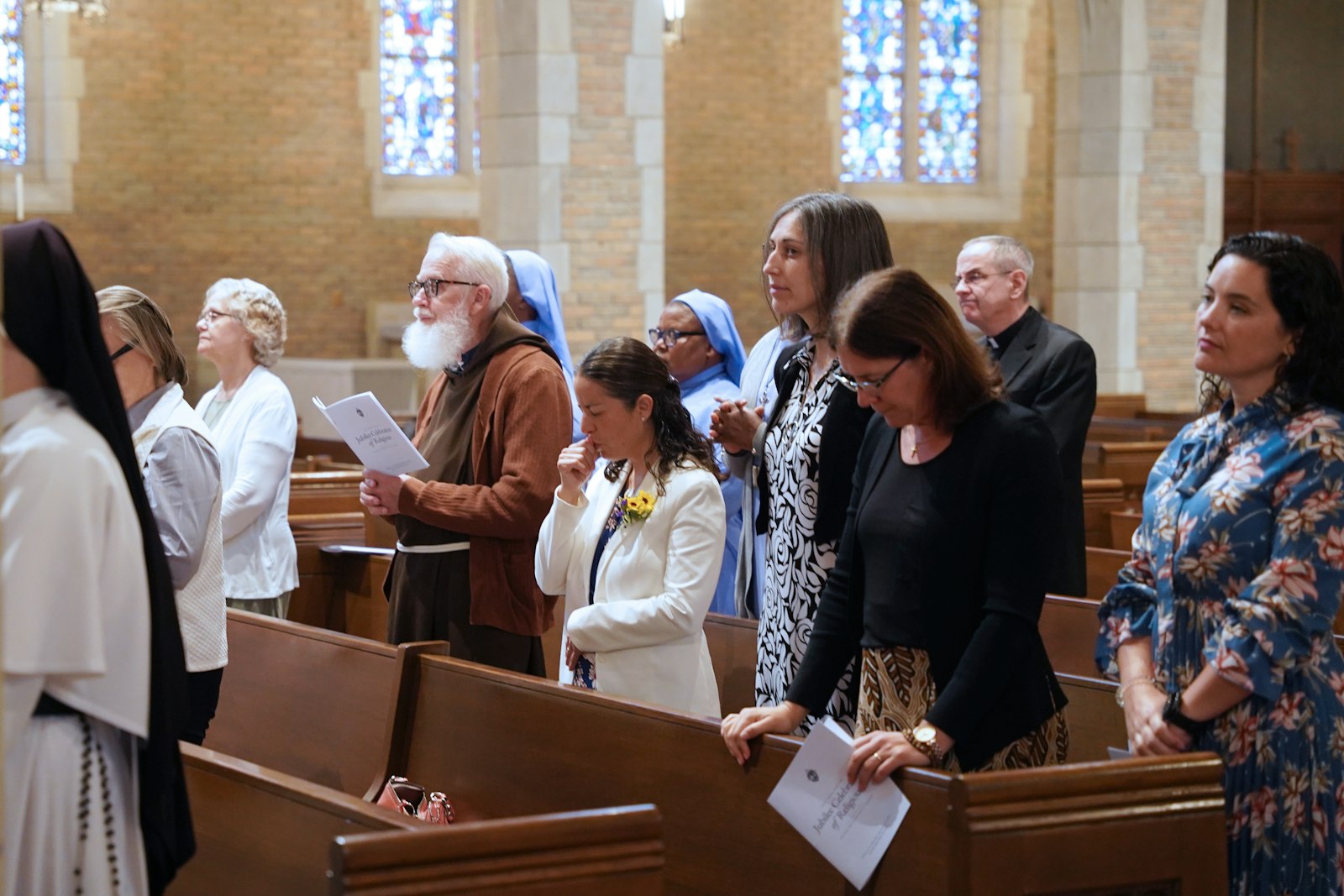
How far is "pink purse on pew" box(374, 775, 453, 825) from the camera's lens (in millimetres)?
2998

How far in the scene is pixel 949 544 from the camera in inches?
89.4

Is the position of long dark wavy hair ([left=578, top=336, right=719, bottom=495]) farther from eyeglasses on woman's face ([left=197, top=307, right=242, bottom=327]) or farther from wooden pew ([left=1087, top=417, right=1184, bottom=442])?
wooden pew ([left=1087, top=417, right=1184, bottom=442])

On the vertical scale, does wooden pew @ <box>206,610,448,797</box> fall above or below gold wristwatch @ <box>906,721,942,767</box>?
below

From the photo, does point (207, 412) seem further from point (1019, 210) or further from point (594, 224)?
point (1019, 210)

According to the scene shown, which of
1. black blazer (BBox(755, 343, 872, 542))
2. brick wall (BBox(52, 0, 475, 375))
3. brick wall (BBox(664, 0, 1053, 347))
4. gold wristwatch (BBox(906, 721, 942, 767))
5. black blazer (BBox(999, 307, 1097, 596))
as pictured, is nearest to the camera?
gold wristwatch (BBox(906, 721, 942, 767))

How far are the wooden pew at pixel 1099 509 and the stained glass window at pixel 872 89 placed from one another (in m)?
8.05

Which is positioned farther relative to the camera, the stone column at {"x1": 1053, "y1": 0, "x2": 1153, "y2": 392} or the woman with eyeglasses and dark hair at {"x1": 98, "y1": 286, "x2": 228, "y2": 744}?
the stone column at {"x1": 1053, "y1": 0, "x2": 1153, "y2": 392}

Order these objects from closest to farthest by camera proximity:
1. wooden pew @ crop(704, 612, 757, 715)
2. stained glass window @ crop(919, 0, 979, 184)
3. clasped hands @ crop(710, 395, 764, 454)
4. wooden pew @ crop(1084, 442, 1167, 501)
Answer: clasped hands @ crop(710, 395, 764, 454)
wooden pew @ crop(704, 612, 757, 715)
wooden pew @ crop(1084, 442, 1167, 501)
stained glass window @ crop(919, 0, 979, 184)

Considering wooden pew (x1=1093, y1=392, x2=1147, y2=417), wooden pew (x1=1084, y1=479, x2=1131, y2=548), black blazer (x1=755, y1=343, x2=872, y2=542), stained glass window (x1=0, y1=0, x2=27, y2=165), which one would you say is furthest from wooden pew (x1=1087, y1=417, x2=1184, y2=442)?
stained glass window (x1=0, y1=0, x2=27, y2=165)

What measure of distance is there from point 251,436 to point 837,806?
2364 mm

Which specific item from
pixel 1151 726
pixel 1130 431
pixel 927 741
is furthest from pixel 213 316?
pixel 1130 431

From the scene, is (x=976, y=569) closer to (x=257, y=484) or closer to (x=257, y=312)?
(x=257, y=484)

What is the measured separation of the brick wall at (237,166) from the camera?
37.7 feet

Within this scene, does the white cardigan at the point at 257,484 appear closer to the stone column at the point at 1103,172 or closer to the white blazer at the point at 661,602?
the white blazer at the point at 661,602
